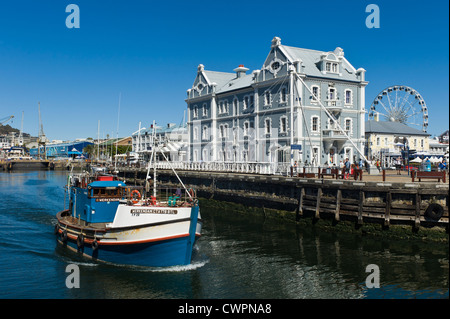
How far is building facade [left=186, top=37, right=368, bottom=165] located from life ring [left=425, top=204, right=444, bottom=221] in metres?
17.8

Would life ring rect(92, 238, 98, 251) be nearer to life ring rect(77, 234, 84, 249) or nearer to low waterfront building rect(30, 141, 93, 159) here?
life ring rect(77, 234, 84, 249)

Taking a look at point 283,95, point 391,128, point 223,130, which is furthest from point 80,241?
point 391,128

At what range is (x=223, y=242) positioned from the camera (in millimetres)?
25172

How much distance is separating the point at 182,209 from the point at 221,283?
3580mm

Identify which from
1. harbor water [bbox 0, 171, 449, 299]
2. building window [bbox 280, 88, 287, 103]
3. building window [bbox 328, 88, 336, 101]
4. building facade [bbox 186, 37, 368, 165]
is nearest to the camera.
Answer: harbor water [bbox 0, 171, 449, 299]

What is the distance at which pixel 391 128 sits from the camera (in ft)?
201

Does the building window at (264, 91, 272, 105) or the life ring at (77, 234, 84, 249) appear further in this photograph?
the building window at (264, 91, 272, 105)

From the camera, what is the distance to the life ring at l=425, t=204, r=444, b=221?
22.7m

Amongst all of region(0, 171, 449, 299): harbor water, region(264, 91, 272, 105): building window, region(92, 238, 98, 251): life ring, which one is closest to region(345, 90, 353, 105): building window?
region(264, 91, 272, 105): building window

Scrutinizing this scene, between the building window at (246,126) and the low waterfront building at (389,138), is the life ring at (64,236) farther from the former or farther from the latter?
the low waterfront building at (389,138)

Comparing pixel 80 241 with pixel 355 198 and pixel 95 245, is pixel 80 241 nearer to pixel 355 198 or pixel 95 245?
pixel 95 245

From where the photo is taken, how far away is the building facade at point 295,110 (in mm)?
44219
